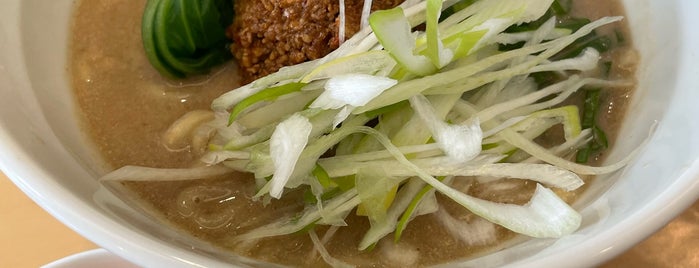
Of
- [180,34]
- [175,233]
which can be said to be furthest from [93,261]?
[180,34]

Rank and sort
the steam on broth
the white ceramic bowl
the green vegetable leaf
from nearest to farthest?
the white ceramic bowl < the steam on broth < the green vegetable leaf

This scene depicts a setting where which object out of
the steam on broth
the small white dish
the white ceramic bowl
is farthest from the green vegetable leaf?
the small white dish

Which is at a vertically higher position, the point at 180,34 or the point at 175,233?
the point at 180,34

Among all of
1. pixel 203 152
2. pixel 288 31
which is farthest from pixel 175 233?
pixel 288 31

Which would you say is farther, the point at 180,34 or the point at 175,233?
the point at 180,34

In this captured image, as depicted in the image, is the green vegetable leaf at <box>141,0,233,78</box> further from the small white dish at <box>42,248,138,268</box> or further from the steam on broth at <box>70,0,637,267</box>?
the small white dish at <box>42,248,138,268</box>

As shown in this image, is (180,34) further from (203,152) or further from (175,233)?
(175,233)

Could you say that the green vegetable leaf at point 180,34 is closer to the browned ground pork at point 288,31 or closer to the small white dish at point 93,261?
the browned ground pork at point 288,31

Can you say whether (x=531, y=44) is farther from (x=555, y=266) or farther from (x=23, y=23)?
(x=23, y=23)
